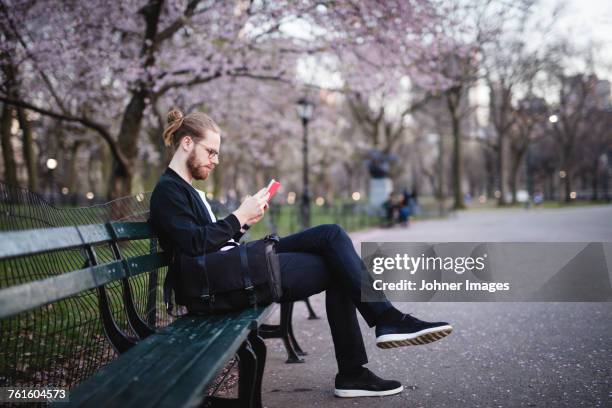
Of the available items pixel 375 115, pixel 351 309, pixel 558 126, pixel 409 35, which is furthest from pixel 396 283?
pixel 558 126

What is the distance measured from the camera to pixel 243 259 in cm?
304

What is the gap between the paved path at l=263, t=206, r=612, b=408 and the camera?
10.7 feet

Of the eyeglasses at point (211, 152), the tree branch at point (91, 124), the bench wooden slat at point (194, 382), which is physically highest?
the tree branch at point (91, 124)

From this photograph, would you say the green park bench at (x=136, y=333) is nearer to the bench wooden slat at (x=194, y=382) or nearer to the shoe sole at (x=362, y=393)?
the bench wooden slat at (x=194, y=382)

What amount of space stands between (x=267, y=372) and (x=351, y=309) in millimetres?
1059

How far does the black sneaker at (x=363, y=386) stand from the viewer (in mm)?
3287

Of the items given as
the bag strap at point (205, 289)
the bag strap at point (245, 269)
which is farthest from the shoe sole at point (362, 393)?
the bag strap at point (205, 289)

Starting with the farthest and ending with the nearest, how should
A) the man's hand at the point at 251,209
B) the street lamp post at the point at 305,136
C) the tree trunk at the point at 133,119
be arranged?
the street lamp post at the point at 305,136 → the tree trunk at the point at 133,119 → the man's hand at the point at 251,209

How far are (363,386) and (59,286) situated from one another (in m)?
1.88

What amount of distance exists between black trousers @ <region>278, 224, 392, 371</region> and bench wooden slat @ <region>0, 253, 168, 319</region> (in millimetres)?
878

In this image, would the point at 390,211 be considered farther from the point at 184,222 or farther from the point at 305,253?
the point at 184,222

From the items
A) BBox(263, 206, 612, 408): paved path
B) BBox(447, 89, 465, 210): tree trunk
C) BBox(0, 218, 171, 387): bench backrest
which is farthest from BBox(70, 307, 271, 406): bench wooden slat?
BBox(447, 89, 465, 210): tree trunk

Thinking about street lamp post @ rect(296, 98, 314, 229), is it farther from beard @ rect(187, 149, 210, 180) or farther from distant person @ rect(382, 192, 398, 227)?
beard @ rect(187, 149, 210, 180)

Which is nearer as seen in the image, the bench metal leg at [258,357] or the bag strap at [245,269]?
the bench metal leg at [258,357]
